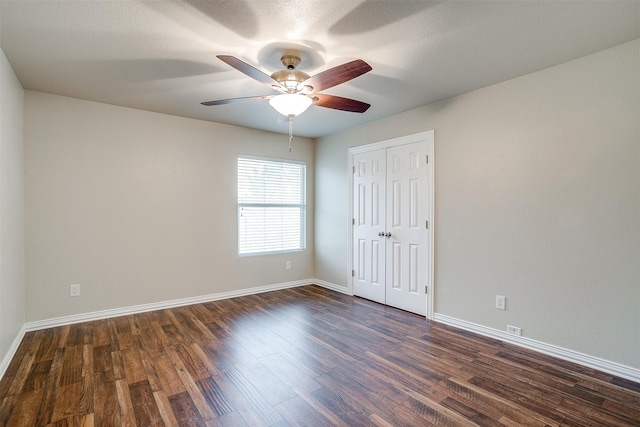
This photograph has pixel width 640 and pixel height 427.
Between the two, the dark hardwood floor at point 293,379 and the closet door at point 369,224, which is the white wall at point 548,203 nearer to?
the dark hardwood floor at point 293,379

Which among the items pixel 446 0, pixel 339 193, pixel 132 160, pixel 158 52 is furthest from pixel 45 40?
pixel 339 193

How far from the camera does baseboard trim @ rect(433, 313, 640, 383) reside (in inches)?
90.7

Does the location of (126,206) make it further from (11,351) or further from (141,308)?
(11,351)

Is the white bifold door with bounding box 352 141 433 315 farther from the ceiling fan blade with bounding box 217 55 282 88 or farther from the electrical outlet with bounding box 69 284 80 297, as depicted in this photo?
the electrical outlet with bounding box 69 284 80 297

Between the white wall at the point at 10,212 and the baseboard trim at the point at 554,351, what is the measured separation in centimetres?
396

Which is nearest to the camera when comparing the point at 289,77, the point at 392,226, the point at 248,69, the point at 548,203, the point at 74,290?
the point at 248,69

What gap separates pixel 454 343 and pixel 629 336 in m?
1.22

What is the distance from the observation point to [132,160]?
3.71 meters

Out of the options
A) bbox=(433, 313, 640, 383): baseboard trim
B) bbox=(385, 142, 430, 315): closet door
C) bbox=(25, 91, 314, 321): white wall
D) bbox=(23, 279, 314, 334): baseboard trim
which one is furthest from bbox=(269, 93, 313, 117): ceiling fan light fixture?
bbox=(23, 279, 314, 334): baseboard trim

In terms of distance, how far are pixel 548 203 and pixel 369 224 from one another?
82.4 inches

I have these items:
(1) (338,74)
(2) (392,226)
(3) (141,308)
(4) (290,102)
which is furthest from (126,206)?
→ (2) (392,226)

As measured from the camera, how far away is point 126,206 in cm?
367

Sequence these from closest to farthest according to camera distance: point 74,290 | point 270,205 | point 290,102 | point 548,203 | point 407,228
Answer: point 290,102 → point 548,203 → point 74,290 → point 407,228 → point 270,205

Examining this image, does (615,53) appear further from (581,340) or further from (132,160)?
(132,160)
